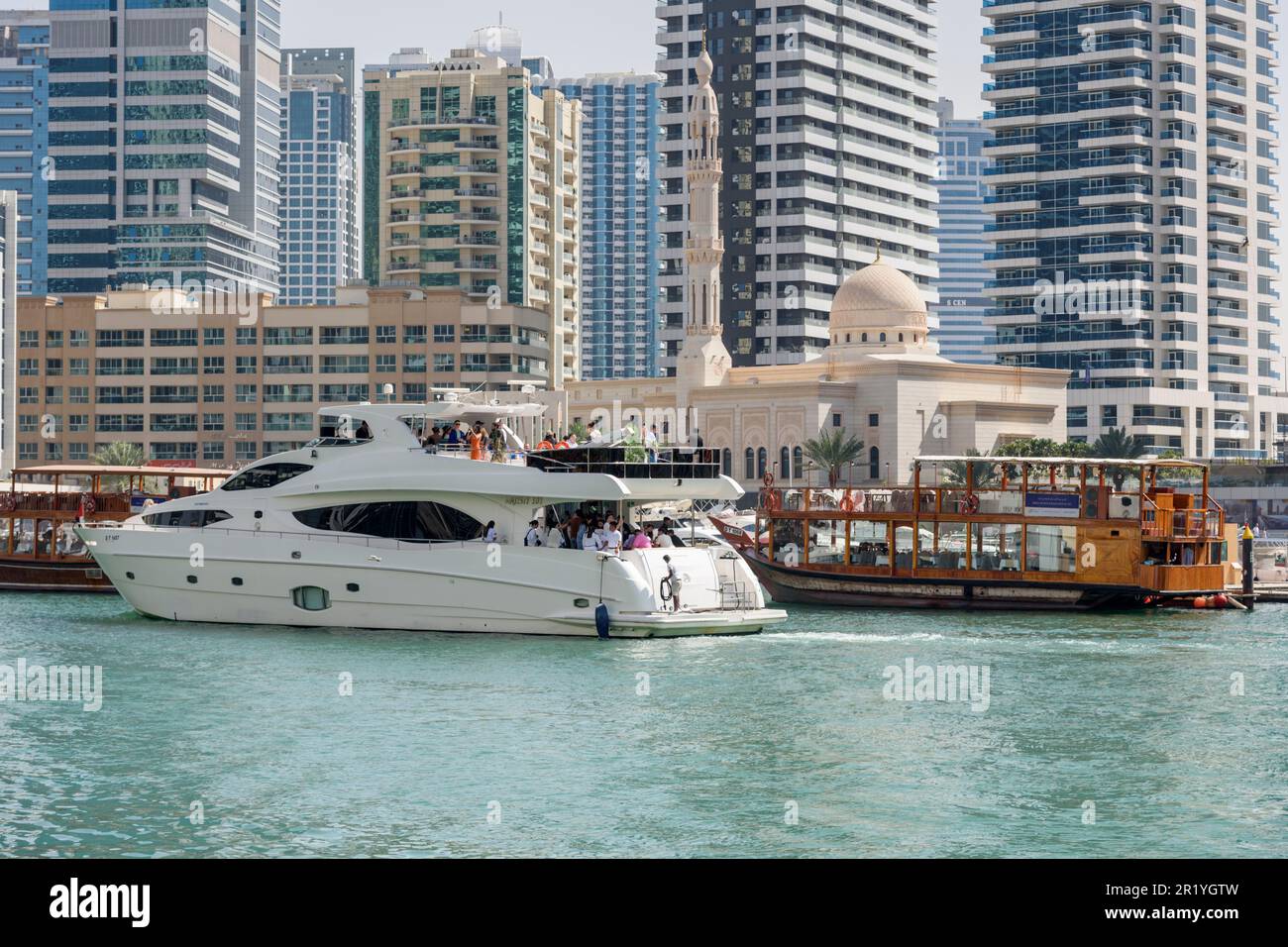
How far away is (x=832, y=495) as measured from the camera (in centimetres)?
5884

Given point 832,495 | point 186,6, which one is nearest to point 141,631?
point 832,495

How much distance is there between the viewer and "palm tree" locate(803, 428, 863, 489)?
11756 cm

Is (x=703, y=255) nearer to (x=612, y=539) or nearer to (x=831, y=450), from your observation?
(x=831, y=450)

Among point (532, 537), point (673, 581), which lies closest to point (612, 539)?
point (673, 581)

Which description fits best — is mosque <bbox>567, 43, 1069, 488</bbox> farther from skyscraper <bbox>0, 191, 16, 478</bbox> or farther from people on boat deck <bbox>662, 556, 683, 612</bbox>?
people on boat deck <bbox>662, 556, 683, 612</bbox>

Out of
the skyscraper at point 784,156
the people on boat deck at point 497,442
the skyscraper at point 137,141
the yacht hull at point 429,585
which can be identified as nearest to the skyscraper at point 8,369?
the skyscraper at point 137,141

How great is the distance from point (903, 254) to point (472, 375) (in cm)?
5694

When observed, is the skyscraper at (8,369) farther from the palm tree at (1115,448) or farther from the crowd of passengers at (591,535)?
the crowd of passengers at (591,535)

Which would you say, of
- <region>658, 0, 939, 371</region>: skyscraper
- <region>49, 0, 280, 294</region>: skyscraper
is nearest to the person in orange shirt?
<region>658, 0, 939, 371</region>: skyscraper

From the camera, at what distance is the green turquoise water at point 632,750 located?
21.4m

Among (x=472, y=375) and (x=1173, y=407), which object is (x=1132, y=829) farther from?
(x=1173, y=407)

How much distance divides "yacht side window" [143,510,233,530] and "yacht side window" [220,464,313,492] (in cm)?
75

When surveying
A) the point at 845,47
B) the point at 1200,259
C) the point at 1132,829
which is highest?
the point at 845,47

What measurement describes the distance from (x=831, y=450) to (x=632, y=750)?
301 ft
